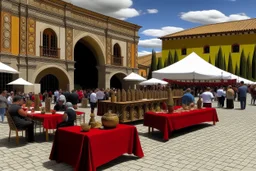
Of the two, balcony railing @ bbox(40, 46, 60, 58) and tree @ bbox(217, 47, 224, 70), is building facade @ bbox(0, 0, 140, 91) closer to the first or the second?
balcony railing @ bbox(40, 46, 60, 58)

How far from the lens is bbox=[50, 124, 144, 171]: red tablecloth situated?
4.77 meters

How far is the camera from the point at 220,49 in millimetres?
38250

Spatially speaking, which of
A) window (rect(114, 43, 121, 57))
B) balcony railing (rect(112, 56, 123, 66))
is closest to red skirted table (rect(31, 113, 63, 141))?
balcony railing (rect(112, 56, 123, 66))

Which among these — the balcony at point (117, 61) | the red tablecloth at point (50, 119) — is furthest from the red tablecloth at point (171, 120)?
the balcony at point (117, 61)

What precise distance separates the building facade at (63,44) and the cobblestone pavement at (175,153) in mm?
10116

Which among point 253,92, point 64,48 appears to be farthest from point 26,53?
point 253,92

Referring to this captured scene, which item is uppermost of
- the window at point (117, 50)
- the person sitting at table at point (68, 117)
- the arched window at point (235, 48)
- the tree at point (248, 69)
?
the arched window at point (235, 48)

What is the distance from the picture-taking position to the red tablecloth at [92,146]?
4770 mm

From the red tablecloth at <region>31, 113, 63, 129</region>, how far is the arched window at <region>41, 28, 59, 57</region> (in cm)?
1285

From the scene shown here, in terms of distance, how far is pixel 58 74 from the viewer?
70.8 ft

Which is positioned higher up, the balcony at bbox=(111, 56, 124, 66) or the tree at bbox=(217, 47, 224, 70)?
the tree at bbox=(217, 47, 224, 70)

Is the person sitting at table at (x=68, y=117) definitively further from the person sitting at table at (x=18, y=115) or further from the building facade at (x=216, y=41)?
the building facade at (x=216, y=41)

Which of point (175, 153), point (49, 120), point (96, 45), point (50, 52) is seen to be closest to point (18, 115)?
point (49, 120)

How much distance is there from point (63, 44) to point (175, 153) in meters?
16.6
